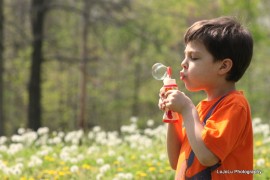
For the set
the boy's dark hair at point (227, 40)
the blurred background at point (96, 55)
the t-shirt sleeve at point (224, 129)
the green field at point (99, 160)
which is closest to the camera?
the t-shirt sleeve at point (224, 129)

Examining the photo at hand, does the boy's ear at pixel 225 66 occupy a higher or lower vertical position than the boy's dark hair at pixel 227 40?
lower

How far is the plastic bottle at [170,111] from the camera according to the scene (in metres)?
2.31

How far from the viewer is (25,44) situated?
44.1ft

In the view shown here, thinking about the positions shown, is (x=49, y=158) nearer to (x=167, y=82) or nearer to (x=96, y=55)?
(x=167, y=82)

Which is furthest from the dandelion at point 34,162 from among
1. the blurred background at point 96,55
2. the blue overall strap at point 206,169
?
the blurred background at point 96,55

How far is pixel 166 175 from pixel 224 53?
7.82ft

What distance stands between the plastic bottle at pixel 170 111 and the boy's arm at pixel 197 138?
0.38 ft

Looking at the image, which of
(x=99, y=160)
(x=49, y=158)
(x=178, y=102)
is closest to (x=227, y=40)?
(x=178, y=102)

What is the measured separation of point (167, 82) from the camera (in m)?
2.32

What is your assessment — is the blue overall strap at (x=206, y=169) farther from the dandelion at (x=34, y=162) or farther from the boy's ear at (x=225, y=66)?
the dandelion at (x=34, y=162)

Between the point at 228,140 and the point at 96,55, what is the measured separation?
16.7 metres

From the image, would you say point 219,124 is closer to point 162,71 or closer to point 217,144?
point 217,144

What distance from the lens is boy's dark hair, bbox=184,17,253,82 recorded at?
228cm

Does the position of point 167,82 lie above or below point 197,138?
above
